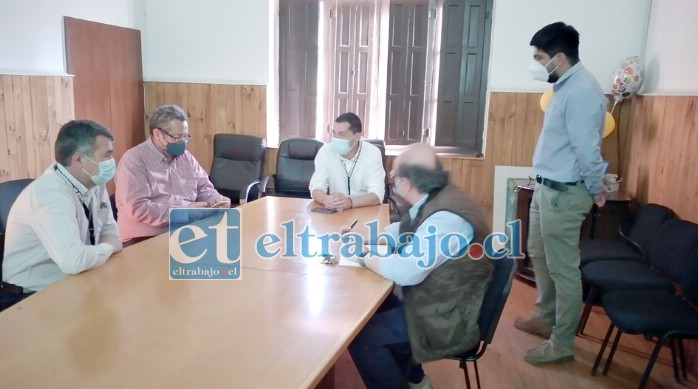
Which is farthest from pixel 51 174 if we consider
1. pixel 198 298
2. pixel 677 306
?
pixel 677 306

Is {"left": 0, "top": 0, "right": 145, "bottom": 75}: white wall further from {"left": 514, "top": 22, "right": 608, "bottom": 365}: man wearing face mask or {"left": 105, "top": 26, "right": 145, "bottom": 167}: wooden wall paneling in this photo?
{"left": 514, "top": 22, "right": 608, "bottom": 365}: man wearing face mask

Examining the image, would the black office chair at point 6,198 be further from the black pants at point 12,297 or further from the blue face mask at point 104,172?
the blue face mask at point 104,172

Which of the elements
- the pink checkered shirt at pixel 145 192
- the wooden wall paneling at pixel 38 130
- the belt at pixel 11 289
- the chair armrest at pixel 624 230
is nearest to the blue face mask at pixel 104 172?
the belt at pixel 11 289

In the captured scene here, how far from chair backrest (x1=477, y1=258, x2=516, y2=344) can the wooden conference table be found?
0.41 metres

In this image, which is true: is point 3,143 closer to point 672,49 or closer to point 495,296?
point 495,296

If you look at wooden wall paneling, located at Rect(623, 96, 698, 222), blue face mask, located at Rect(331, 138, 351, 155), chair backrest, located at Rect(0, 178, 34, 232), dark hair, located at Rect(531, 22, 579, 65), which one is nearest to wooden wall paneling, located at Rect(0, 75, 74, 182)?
chair backrest, located at Rect(0, 178, 34, 232)

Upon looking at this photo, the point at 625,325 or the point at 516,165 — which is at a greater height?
the point at 516,165

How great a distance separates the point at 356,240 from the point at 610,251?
1.72m

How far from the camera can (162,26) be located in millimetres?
4867

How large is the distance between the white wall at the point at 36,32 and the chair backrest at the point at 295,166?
1.74m

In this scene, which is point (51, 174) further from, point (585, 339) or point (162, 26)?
point (162, 26)

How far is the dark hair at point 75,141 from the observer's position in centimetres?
195

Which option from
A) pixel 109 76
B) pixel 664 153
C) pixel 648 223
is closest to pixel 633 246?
pixel 648 223

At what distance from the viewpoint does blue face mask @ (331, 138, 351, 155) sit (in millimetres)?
3178
